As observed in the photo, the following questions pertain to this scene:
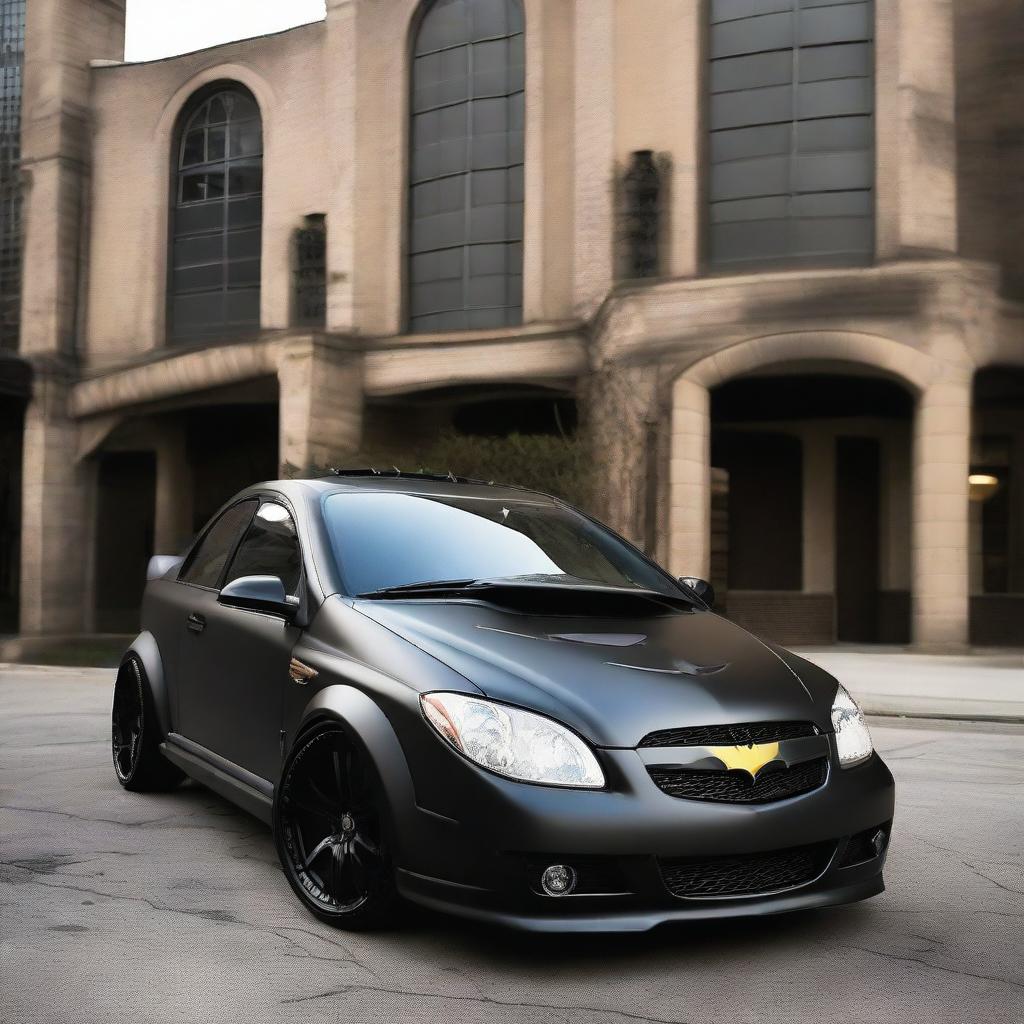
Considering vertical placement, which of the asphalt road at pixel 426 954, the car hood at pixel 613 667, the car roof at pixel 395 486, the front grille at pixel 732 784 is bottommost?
the asphalt road at pixel 426 954

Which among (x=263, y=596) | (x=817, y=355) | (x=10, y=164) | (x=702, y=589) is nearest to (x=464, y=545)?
(x=263, y=596)

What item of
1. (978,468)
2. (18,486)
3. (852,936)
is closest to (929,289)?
(978,468)

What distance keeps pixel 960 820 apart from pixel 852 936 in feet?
7.63

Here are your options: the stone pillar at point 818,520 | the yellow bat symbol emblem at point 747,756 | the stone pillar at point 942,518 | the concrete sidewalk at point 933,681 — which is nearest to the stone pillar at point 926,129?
the stone pillar at point 942,518

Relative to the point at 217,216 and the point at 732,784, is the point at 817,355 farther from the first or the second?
the point at 732,784

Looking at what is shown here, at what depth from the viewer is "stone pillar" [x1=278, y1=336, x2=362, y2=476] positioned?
2427 centimetres

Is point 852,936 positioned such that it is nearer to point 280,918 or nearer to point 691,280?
point 280,918

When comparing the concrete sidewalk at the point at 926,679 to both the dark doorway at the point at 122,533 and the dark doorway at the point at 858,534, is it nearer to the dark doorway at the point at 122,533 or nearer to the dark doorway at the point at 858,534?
the dark doorway at the point at 858,534

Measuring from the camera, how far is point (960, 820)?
6148mm

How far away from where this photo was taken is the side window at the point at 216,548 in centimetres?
573

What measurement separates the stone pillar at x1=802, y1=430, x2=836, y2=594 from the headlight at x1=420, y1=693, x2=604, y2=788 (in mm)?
21789

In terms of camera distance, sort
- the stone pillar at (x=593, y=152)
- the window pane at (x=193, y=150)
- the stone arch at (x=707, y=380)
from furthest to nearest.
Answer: the window pane at (x=193, y=150) < the stone pillar at (x=593, y=152) < the stone arch at (x=707, y=380)

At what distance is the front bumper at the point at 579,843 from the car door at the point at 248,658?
1102mm

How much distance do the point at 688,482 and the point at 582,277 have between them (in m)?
4.90
